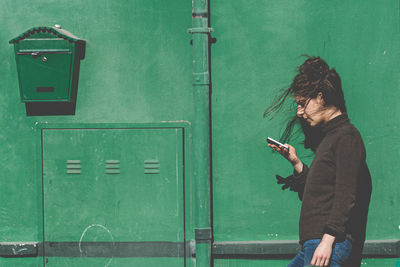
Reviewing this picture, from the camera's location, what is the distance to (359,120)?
131 inches

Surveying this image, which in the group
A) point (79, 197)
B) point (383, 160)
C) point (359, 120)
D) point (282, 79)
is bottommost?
point (79, 197)

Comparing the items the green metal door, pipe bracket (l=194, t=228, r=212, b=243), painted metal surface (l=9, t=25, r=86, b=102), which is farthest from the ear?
painted metal surface (l=9, t=25, r=86, b=102)

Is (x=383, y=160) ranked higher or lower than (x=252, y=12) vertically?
lower

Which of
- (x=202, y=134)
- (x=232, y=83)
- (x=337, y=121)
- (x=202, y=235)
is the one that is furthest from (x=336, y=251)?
(x=232, y=83)

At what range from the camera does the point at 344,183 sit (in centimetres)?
248

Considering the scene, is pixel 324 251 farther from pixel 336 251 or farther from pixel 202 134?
pixel 202 134

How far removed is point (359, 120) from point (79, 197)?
214cm

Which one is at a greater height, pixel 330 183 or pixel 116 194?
pixel 330 183

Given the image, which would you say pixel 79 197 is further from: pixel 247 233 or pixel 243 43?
pixel 243 43

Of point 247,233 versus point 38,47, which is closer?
point 38,47

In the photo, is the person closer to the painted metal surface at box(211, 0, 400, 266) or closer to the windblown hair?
the windblown hair

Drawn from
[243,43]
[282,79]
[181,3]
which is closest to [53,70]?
[181,3]

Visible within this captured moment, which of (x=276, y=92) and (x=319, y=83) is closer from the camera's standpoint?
(x=319, y=83)

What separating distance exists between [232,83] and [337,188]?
119 cm
